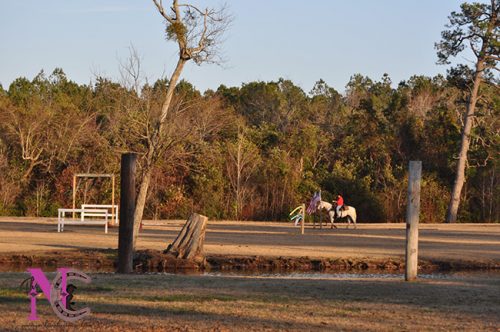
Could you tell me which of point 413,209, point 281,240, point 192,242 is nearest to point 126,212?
point 192,242

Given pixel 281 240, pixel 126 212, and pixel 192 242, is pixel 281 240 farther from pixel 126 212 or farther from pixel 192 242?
pixel 126 212

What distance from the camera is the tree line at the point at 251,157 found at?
165 feet

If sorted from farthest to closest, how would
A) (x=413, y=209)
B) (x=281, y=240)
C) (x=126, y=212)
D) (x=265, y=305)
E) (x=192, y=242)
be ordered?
1. (x=281, y=240)
2. (x=192, y=242)
3. (x=126, y=212)
4. (x=413, y=209)
5. (x=265, y=305)

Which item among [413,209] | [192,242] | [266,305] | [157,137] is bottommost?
[266,305]

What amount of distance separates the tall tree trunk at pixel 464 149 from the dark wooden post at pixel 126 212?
109ft

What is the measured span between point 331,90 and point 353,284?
249 feet

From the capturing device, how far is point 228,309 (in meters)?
13.7

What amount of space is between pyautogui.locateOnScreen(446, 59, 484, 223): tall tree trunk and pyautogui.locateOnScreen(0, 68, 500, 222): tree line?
23.9 inches

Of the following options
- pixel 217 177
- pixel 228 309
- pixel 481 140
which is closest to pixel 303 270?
pixel 228 309

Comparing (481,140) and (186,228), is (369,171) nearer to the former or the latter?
(481,140)

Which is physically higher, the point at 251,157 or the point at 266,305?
the point at 251,157

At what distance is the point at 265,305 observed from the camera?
46.7ft

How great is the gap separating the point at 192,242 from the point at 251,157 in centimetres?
2729

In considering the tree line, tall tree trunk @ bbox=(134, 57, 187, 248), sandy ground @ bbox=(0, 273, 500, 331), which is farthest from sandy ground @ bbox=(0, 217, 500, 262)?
sandy ground @ bbox=(0, 273, 500, 331)
